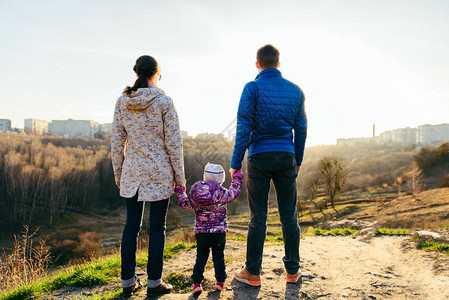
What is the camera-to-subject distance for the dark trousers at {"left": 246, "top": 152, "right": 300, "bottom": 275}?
3.14 m

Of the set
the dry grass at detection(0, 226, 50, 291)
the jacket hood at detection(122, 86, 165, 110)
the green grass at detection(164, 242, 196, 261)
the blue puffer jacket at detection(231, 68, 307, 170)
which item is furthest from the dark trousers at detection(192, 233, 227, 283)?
the dry grass at detection(0, 226, 50, 291)

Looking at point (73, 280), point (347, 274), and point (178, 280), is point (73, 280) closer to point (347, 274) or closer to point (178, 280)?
point (178, 280)

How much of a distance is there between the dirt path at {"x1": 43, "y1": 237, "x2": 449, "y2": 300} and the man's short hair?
249 cm

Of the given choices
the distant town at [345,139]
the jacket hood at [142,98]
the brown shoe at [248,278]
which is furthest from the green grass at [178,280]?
the distant town at [345,139]

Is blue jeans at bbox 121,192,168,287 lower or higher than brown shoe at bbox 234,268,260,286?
higher

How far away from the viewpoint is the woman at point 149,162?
3.04 m

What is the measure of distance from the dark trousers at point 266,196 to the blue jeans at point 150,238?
0.96 metres

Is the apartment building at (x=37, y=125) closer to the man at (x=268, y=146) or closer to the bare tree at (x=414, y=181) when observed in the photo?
the bare tree at (x=414, y=181)

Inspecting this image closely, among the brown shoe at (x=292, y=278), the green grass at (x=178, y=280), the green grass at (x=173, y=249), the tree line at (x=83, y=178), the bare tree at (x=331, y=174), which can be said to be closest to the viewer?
the brown shoe at (x=292, y=278)

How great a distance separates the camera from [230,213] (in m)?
39.0

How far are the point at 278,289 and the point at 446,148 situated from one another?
54.8m

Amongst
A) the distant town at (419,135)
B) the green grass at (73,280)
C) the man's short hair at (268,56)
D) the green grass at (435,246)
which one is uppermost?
the distant town at (419,135)

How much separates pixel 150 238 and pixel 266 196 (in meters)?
Answer: 1.31

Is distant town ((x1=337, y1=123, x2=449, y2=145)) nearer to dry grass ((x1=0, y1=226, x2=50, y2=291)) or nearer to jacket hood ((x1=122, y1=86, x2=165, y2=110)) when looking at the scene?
dry grass ((x1=0, y1=226, x2=50, y2=291))
